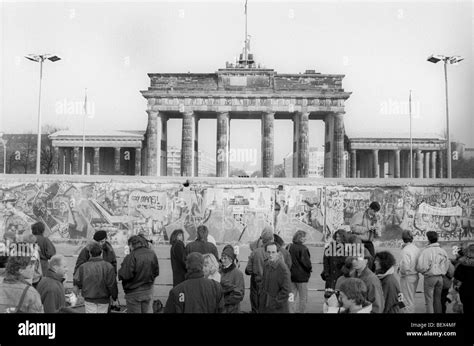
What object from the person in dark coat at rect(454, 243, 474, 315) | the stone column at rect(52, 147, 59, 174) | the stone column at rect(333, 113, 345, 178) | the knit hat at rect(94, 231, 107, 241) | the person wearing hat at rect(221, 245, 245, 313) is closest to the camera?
the person wearing hat at rect(221, 245, 245, 313)

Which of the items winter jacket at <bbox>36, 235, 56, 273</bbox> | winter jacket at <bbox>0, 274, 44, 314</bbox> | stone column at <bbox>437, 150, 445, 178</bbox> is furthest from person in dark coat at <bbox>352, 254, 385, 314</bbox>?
winter jacket at <bbox>36, 235, 56, 273</bbox>

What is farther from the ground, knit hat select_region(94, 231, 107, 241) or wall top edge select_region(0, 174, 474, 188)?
wall top edge select_region(0, 174, 474, 188)

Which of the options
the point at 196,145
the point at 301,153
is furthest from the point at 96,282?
the point at 301,153

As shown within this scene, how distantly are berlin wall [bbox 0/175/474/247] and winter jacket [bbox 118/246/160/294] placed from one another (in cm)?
582

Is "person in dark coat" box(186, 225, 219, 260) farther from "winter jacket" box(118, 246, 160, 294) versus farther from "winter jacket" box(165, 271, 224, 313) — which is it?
"winter jacket" box(165, 271, 224, 313)

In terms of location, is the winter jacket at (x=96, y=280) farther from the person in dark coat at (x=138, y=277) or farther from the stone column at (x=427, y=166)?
the stone column at (x=427, y=166)

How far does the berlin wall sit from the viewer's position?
15.1 metres

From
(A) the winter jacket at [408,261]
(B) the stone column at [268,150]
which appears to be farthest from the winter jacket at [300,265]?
(B) the stone column at [268,150]

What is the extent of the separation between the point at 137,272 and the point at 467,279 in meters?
5.36

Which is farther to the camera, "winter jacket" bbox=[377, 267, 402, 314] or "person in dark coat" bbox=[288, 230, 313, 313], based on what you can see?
"person in dark coat" bbox=[288, 230, 313, 313]

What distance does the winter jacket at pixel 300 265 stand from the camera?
34.4ft

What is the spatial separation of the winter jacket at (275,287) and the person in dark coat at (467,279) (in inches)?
113
